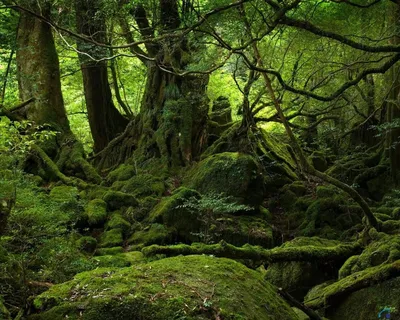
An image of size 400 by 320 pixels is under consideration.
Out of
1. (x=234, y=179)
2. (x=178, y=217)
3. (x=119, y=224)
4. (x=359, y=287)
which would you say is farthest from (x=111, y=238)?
(x=359, y=287)

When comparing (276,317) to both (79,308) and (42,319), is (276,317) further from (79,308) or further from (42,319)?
(42,319)

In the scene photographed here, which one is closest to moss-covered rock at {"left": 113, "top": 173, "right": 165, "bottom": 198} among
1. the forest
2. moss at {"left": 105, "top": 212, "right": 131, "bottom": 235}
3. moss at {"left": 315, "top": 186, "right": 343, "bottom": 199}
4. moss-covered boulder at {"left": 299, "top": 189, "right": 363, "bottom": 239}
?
the forest

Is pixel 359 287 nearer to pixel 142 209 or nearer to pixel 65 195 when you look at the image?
pixel 142 209

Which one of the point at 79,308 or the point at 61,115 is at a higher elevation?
Answer: the point at 61,115

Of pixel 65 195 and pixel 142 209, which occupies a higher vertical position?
pixel 65 195

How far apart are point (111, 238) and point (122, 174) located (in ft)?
10.7

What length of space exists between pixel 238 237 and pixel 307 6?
14.6ft

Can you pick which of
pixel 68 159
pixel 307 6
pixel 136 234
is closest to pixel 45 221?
pixel 136 234

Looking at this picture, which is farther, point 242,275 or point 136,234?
point 136,234

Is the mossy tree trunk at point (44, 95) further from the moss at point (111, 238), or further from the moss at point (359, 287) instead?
the moss at point (359, 287)

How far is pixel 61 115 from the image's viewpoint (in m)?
12.2

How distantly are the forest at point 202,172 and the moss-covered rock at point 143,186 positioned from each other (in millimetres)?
38

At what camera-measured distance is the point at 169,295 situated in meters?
2.98

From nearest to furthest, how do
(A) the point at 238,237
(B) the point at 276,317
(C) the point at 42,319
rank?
1. (C) the point at 42,319
2. (B) the point at 276,317
3. (A) the point at 238,237
